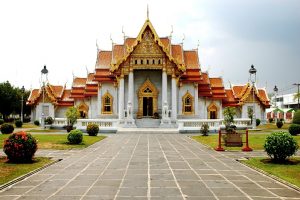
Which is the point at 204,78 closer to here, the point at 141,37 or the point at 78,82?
the point at 141,37

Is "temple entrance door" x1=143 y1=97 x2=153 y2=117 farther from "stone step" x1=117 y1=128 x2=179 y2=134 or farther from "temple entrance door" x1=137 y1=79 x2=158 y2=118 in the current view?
"stone step" x1=117 y1=128 x2=179 y2=134

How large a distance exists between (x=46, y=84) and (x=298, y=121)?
122 ft

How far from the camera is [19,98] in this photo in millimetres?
74438

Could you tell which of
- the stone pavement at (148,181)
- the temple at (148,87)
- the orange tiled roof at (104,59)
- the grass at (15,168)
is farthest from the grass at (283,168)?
the orange tiled roof at (104,59)

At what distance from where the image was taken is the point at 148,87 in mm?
44938

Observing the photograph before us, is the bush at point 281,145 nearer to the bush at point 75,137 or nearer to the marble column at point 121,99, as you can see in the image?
the bush at point 75,137

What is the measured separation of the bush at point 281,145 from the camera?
1456 cm

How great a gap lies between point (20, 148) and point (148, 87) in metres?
30.8

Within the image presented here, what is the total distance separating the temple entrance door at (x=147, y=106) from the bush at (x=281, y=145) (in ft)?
99.5

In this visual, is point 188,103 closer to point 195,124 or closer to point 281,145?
point 195,124

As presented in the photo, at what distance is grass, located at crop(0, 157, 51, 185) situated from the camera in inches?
453

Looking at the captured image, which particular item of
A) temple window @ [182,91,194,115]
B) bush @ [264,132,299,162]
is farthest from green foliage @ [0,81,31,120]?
bush @ [264,132,299,162]

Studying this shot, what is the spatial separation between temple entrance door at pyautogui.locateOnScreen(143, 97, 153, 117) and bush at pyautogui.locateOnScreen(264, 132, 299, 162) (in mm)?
30315

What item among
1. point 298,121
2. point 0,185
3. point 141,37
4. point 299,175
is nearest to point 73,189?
point 0,185
